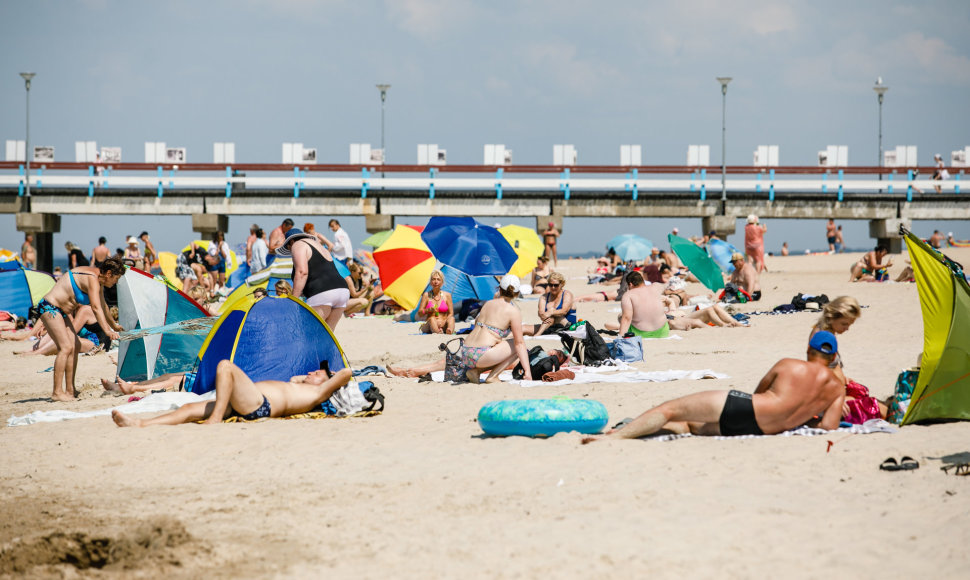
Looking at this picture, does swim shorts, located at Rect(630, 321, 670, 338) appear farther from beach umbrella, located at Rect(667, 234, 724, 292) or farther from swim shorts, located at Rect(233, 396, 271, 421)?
swim shorts, located at Rect(233, 396, 271, 421)

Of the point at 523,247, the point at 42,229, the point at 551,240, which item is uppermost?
the point at 42,229

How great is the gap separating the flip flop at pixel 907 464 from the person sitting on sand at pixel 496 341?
3688 mm

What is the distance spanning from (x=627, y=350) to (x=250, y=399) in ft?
13.4

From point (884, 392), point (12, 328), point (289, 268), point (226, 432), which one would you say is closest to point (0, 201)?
point (12, 328)

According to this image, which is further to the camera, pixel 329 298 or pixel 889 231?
pixel 889 231

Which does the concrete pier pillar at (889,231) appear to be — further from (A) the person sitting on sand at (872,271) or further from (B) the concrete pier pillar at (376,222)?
(B) the concrete pier pillar at (376,222)

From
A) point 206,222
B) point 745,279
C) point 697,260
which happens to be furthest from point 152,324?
point 206,222

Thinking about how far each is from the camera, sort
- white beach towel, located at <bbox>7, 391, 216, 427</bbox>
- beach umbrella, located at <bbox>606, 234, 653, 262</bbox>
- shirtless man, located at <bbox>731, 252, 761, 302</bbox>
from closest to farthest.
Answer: white beach towel, located at <bbox>7, 391, 216, 427</bbox>
shirtless man, located at <bbox>731, 252, 761, 302</bbox>
beach umbrella, located at <bbox>606, 234, 653, 262</bbox>

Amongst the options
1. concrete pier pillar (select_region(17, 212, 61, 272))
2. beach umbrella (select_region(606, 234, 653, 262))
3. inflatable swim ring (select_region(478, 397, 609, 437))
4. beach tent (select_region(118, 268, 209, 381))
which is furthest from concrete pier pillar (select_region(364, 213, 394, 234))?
inflatable swim ring (select_region(478, 397, 609, 437))

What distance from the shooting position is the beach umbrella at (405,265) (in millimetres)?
14070

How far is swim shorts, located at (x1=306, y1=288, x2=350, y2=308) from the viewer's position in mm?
8594

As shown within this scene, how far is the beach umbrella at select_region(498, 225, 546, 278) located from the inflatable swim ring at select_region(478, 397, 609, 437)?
9872 mm

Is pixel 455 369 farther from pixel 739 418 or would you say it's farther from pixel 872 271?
pixel 872 271

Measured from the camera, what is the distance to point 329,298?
28.3 ft
